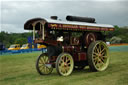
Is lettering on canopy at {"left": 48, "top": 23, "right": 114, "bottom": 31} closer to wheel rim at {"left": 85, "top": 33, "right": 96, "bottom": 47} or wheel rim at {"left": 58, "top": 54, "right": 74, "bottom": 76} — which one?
wheel rim at {"left": 85, "top": 33, "right": 96, "bottom": 47}

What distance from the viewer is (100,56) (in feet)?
31.1

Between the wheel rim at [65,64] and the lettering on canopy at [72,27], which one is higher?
the lettering on canopy at [72,27]

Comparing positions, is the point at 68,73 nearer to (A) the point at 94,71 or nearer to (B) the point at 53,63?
(B) the point at 53,63

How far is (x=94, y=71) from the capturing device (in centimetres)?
903

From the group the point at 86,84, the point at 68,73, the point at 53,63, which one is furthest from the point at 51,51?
the point at 86,84

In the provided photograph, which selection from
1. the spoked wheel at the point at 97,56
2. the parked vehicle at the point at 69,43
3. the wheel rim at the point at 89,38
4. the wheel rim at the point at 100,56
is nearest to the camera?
the parked vehicle at the point at 69,43

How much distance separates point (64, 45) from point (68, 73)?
130 cm

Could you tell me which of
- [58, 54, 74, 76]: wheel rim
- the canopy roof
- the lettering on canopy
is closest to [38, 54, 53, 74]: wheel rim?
[58, 54, 74, 76]: wheel rim

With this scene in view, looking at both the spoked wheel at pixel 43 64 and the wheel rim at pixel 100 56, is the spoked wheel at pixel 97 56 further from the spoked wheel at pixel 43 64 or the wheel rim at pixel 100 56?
the spoked wheel at pixel 43 64

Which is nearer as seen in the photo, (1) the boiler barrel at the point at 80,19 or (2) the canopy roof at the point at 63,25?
(2) the canopy roof at the point at 63,25

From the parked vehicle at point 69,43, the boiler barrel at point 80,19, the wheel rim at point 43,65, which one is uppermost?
the boiler barrel at point 80,19

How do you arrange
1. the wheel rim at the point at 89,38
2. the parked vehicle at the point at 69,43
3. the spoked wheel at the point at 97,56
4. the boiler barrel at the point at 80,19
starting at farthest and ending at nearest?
the wheel rim at the point at 89,38 → the boiler barrel at the point at 80,19 → the spoked wheel at the point at 97,56 → the parked vehicle at the point at 69,43

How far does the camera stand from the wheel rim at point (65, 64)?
7965 millimetres

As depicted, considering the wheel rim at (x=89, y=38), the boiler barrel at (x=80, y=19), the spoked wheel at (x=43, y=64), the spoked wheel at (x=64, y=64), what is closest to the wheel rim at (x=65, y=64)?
the spoked wheel at (x=64, y=64)
